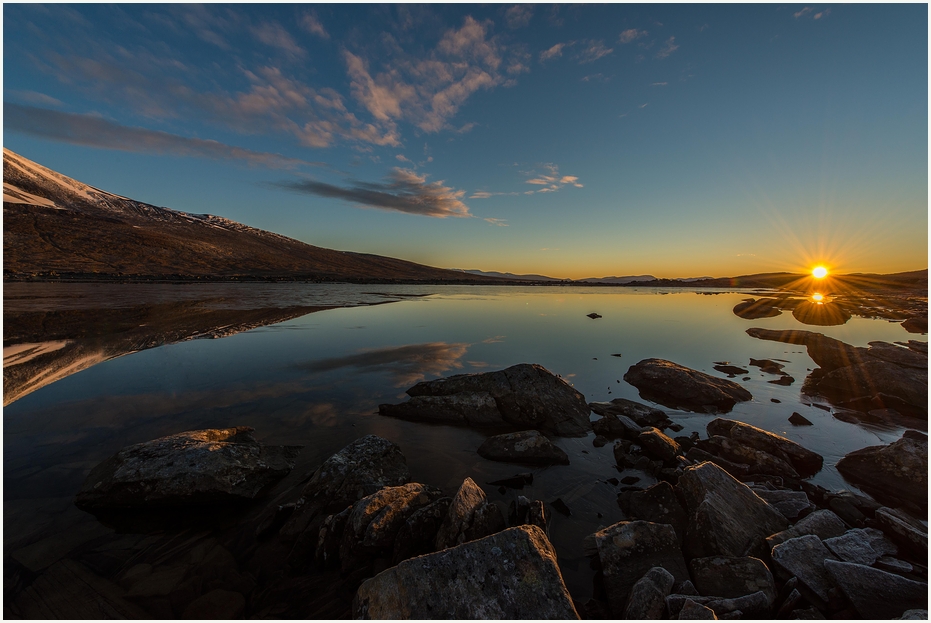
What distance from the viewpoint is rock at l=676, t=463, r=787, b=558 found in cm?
624

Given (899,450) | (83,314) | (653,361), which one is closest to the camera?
(899,450)

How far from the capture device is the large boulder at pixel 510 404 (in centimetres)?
1152

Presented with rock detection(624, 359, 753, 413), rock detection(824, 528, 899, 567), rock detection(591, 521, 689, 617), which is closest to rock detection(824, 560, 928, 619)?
rock detection(824, 528, 899, 567)

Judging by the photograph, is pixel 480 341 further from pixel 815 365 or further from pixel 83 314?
pixel 83 314

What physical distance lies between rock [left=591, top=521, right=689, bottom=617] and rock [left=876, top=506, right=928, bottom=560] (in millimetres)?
3719

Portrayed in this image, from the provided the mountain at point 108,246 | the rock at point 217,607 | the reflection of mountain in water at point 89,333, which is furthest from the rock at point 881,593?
the mountain at point 108,246

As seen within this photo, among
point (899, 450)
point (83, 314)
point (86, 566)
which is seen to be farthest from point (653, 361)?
point (83, 314)

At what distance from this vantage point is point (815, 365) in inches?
730

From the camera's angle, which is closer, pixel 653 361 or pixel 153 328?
pixel 653 361

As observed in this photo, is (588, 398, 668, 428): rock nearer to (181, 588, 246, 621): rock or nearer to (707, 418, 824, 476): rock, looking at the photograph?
(707, 418, 824, 476): rock

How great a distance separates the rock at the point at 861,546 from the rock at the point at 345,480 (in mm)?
7709

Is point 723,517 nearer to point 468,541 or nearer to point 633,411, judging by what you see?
point 468,541

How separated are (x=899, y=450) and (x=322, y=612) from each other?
41.1ft

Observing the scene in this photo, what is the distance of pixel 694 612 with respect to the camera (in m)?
4.64
